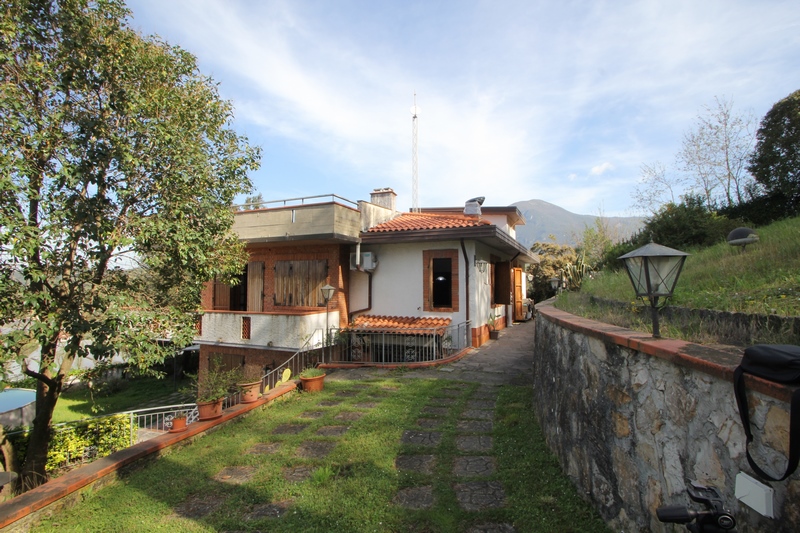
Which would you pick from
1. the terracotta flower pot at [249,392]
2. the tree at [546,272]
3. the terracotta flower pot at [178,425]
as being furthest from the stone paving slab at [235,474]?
the tree at [546,272]

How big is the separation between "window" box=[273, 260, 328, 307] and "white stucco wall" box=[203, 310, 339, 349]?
95 cm

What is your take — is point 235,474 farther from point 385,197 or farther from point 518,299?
point 518,299

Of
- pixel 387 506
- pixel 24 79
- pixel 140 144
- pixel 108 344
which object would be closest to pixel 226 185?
pixel 140 144

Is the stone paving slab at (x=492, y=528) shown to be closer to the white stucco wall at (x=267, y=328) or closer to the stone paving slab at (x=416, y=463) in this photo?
the stone paving slab at (x=416, y=463)

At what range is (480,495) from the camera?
3898 millimetres

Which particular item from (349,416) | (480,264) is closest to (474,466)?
(349,416)

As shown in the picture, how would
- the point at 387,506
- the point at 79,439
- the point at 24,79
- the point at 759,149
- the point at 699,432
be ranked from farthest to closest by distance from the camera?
the point at 759,149 < the point at 79,439 < the point at 24,79 < the point at 387,506 < the point at 699,432

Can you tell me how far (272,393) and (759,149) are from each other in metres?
18.5

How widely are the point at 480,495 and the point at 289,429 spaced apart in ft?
10.6

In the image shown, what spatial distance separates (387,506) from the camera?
376cm

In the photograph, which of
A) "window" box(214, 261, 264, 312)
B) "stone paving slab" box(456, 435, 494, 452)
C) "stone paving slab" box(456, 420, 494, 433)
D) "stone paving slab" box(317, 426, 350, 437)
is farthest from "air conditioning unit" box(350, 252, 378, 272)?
"stone paving slab" box(456, 435, 494, 452)

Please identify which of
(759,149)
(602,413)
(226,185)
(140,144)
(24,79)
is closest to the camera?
(602,413)

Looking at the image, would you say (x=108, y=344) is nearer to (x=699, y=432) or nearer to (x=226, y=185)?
(x=226, y=185)

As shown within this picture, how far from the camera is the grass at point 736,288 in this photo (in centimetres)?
329
